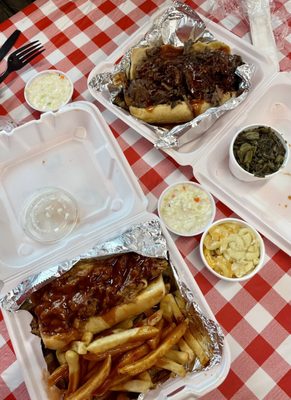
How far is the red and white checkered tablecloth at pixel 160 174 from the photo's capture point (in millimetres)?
1544

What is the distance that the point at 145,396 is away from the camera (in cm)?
137

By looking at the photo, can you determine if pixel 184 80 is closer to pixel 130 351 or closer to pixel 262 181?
pixel 262 181

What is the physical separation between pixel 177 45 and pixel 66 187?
91 cm

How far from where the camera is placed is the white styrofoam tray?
1.83 meters

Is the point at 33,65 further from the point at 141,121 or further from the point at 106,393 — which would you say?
the point at 106,393

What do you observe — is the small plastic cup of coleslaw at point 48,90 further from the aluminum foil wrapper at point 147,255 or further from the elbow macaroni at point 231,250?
Result: the elbow macaroni at point 231,250

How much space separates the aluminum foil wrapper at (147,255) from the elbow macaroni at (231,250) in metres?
0.20

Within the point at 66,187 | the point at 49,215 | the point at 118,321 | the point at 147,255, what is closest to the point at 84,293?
the point at 118,321

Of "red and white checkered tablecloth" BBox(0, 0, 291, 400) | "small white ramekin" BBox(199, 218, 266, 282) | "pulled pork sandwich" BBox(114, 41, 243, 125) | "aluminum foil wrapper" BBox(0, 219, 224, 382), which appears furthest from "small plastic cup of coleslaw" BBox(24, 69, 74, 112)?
"small white ramekin" BBox(199, 218, 266, 282)

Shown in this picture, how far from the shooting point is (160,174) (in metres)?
1.88

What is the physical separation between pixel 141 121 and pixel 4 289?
0.92 metres

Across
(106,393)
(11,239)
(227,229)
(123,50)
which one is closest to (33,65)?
(123,50)

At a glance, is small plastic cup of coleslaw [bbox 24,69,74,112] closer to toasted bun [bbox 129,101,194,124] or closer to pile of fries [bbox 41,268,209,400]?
toasted bun [bbox 129,101,194,124]

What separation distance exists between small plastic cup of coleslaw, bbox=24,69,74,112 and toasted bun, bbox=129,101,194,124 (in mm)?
394
